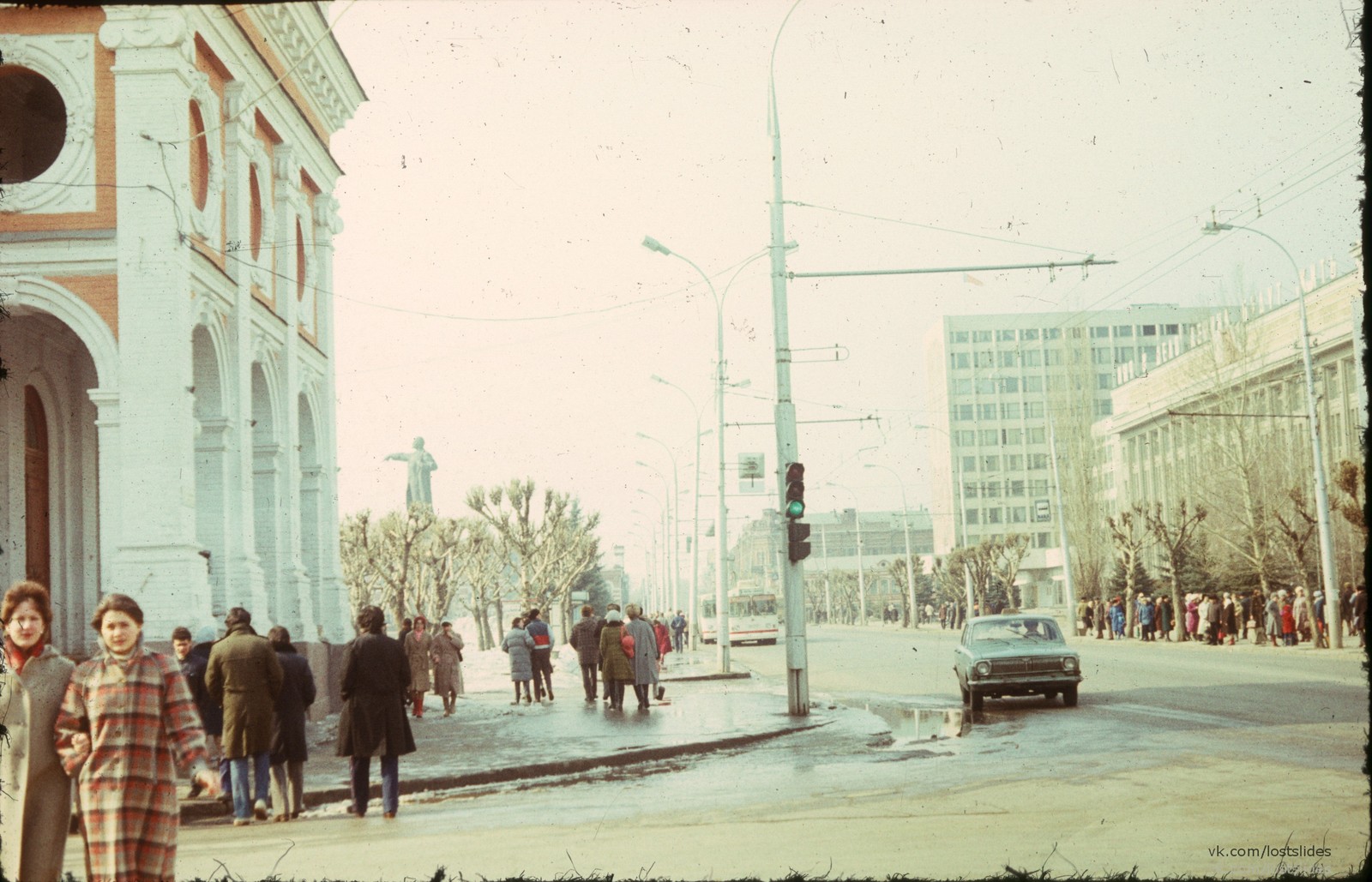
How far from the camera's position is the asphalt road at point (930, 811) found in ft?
→ 28.7

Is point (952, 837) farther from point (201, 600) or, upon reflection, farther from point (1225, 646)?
point (1225, 646)

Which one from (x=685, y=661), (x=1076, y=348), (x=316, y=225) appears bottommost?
(x=685, y=661)

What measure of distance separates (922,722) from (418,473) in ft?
142

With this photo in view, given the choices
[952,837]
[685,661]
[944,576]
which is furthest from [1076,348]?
[952,837]

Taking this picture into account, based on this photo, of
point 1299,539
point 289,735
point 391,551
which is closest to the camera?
point 289,735

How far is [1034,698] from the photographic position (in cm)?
Answer: 2467

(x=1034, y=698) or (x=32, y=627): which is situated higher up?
(x=32, y=627)

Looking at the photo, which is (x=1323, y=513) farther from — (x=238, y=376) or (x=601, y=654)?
(x=238, y=376)

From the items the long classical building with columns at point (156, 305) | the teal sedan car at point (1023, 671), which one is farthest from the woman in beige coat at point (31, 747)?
the teal sedan car at point (1023, 671)

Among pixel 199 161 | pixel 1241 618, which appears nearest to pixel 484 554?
pixel 1241 618

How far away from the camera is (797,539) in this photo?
68.8 feet

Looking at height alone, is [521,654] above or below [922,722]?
above

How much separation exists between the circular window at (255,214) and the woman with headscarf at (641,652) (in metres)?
8.66

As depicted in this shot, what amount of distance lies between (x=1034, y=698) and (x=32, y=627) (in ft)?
65.9
